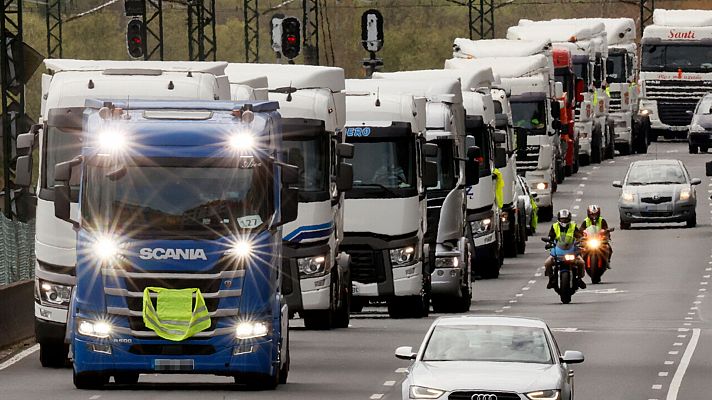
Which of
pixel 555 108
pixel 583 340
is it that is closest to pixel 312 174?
pixel 583 340

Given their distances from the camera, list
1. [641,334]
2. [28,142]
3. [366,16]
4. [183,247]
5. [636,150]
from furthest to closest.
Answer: [636,150] → [366,16] → [641,334] → [28,142] → [183,247]

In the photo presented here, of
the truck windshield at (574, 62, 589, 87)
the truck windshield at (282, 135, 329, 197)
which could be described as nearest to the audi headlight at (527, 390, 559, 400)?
the truck windshield at (282, 135, 329, 197)

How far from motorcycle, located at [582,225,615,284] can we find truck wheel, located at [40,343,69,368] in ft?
65.2

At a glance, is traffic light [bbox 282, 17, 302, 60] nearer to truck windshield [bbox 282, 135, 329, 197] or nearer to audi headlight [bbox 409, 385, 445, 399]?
truck windshield [bbox 282, 135, 329, 197]

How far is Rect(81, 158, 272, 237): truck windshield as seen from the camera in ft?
75.7

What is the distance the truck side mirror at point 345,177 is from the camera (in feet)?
95.9

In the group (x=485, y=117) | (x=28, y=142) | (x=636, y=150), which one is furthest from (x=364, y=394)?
(x=636, y=150)

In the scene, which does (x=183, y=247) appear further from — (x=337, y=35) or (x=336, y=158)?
(x=337, y=35)

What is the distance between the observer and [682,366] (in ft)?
92.7

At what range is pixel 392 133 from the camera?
3428cm

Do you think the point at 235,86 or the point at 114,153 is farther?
the point at 235,86

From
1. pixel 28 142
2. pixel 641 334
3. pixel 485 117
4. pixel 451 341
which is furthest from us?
pixel 485 117

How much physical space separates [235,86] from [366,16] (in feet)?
134

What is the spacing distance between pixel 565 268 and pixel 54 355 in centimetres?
1554
